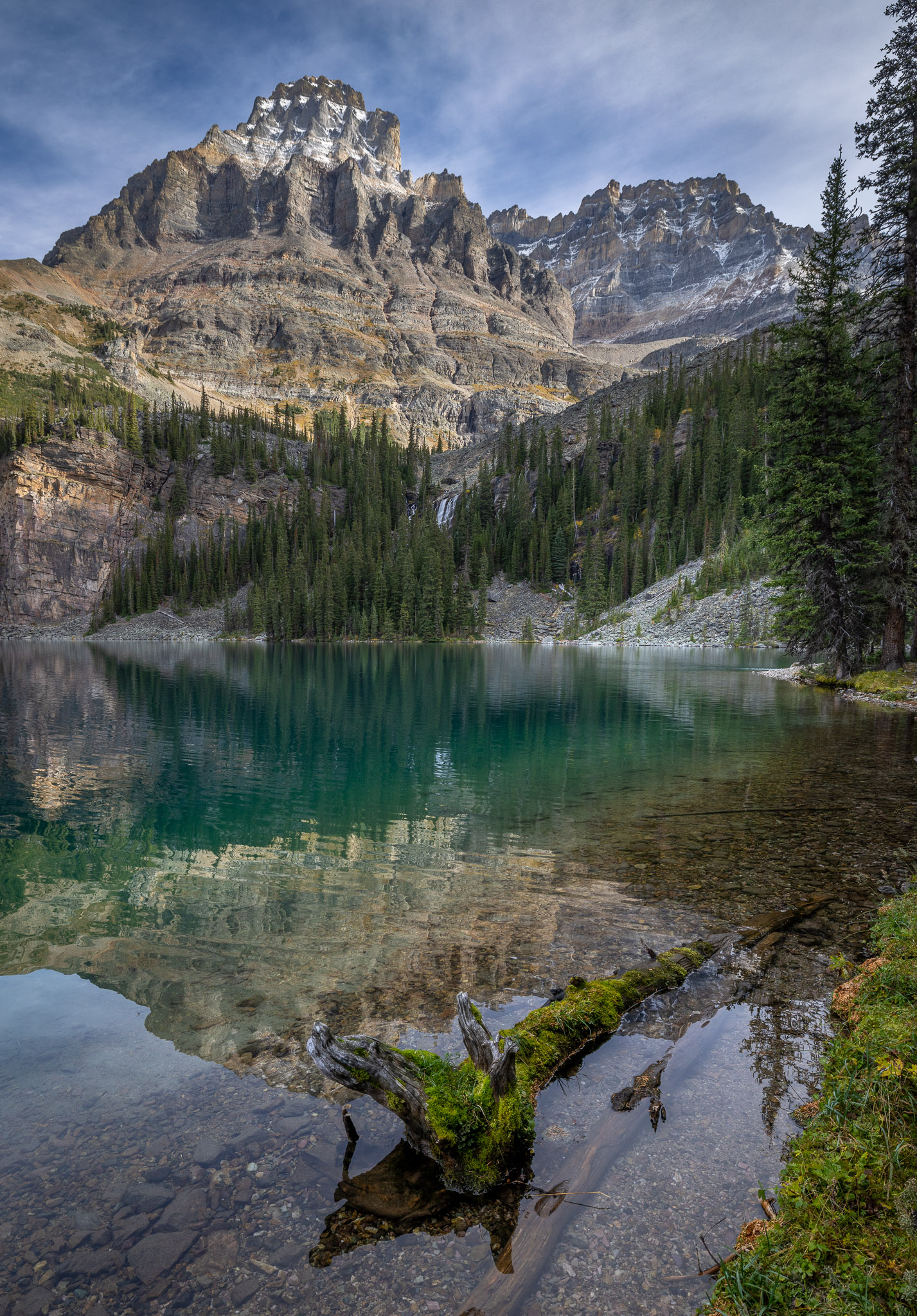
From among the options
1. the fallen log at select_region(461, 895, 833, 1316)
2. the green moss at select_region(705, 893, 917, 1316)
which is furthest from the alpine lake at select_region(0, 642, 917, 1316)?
the green moss at select_region(705, 893, 917, 1316)

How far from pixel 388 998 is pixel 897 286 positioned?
34580mm

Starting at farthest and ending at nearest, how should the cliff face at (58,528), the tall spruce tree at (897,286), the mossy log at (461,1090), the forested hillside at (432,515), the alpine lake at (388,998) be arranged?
1. the cliff face at (58,528)
2. the forested hillside at (432,515)
3. the tall spruce tree at (897,286)
4. the mossy log at (461,1090)
5. the alpine lake at (388,998)

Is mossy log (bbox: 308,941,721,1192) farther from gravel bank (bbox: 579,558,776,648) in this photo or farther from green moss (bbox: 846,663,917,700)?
gravel bank (bbox: 579,558,776,648)

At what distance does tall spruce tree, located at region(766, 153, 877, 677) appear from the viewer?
30688 millimetres

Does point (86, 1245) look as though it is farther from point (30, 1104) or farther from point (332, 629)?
point (332, 629)

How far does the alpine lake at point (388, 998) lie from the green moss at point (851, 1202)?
0.59 metres

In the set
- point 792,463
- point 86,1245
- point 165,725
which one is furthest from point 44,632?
point 86,1245

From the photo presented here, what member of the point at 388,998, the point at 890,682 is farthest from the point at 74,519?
the point at 388,998

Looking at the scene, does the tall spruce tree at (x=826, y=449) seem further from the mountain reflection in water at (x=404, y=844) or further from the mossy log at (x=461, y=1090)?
the mossy log at (x=461, y=1090)

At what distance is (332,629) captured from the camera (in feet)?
419

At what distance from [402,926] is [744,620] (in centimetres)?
8577

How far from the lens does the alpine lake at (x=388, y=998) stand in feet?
14.2

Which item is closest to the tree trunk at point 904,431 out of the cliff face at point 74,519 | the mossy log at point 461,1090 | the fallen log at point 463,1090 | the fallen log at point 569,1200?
the fallen log at point 569,1200

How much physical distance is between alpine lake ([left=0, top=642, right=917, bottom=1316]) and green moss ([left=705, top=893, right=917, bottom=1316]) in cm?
59
